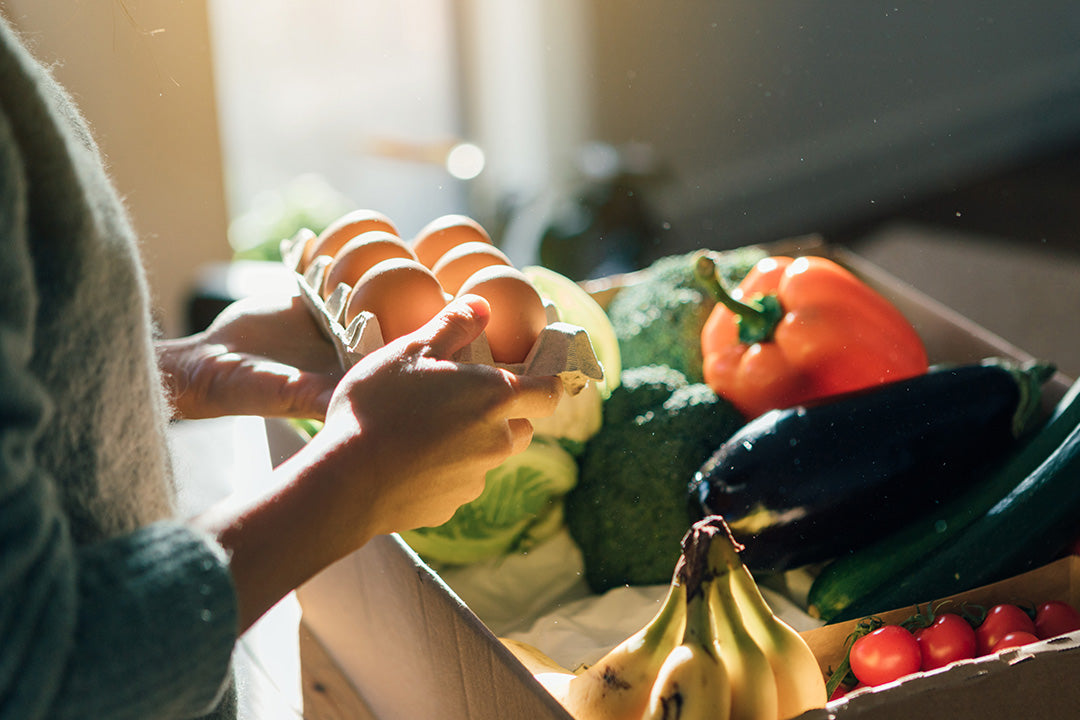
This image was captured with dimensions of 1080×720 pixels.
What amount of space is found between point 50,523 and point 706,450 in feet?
2.02

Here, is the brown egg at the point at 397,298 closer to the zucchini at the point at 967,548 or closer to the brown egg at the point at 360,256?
the brown egg at the point at 360,256

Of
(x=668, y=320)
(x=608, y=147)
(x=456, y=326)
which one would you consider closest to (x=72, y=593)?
(x=456, y=326)

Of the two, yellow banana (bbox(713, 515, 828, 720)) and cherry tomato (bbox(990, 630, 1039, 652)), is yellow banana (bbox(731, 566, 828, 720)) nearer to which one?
yellow banana (bbox(713, 515, 828, 720))

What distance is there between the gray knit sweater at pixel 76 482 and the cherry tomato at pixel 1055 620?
572 millimetres

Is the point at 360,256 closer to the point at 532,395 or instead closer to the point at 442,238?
the point at 442,238

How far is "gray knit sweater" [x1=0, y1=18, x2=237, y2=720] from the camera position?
0.33m

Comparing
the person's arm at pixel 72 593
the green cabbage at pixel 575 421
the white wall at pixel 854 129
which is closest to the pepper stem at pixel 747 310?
the green cabbage at pixel 575 421

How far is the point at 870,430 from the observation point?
2.61 ft

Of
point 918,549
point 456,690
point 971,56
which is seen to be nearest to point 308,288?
point 456,690

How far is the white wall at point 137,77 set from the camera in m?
0.64

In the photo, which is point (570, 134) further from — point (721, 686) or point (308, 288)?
point (721, 686)

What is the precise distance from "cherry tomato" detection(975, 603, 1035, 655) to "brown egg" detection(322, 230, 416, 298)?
1.68ft

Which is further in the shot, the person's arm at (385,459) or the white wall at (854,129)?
the white wall at (854,129)

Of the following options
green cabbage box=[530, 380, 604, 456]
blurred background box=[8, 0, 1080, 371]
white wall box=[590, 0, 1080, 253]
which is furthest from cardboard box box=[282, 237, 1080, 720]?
white wall box=[590, 0, 1080, 253]
